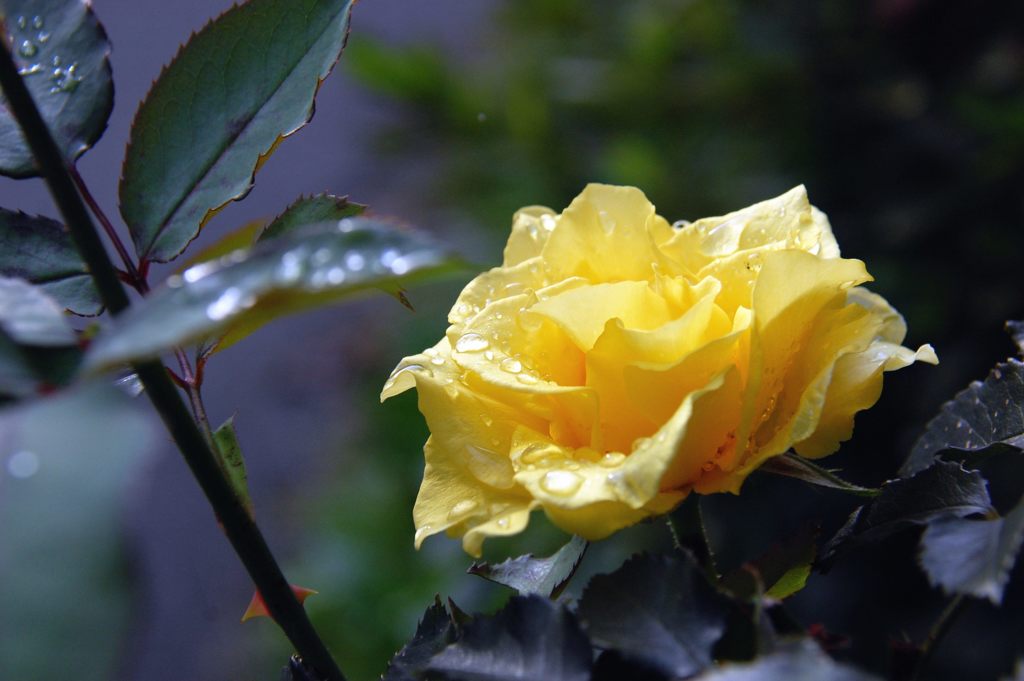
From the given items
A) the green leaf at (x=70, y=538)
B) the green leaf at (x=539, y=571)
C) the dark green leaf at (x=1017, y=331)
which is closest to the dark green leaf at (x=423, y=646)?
the green leaf at (x=539, y=571)

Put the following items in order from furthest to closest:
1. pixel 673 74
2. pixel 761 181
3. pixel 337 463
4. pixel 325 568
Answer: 1. pixel 337 463
2. pixel 325 568
3. pixel 673 74
4. pixel 761 181

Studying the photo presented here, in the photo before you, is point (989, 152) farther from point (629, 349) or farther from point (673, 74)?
point (629, 349)

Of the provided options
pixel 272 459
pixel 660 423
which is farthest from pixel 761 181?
pixel 272 459

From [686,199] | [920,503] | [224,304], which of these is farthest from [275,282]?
[686,199]

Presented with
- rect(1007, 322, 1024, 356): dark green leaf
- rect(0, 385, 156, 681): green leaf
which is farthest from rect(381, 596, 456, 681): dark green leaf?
rect(1007, 322, 1024, 356): dark green leaf

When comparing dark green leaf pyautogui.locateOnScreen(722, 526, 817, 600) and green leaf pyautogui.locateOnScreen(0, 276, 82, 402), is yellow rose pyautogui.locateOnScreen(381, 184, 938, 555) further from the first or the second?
green leaf pyautogui.locateOnScreen(0, 276, 82, 402)

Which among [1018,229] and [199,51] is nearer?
[199,51]

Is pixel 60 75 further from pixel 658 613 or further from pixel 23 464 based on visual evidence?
pixel 658 613
